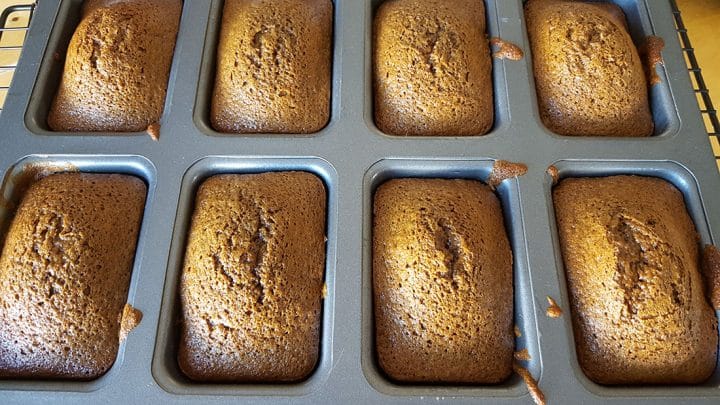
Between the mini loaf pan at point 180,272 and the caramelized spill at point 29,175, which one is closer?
the mini loaf pan at point 180,272

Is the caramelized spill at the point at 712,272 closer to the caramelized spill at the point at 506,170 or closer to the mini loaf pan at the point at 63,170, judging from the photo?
the caramelized spill at the point at 506,170

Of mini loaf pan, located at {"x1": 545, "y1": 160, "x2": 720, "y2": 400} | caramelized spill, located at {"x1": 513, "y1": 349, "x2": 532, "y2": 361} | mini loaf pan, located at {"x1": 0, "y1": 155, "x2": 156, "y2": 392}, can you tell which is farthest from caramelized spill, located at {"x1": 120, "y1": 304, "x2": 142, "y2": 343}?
mini loaf pan, located at {"x1": 545, "y1": 160, "x2": 720, "y2": 400}

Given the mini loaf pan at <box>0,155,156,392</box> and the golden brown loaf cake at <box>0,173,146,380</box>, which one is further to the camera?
the mini loaf pan at <box>0,155,156,392</box>

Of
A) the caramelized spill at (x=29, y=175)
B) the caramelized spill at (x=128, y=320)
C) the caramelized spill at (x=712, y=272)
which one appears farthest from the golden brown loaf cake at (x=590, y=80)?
the caramelized spill at (x=29, y=175)

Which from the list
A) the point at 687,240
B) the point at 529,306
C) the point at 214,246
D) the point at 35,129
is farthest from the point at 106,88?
the point at 687,240

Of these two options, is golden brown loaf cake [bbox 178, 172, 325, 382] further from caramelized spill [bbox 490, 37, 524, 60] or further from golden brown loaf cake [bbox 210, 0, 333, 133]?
caramelized spill [bbox 490, 37, 524, 60]

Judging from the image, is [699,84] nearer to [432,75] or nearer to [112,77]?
[432,75]

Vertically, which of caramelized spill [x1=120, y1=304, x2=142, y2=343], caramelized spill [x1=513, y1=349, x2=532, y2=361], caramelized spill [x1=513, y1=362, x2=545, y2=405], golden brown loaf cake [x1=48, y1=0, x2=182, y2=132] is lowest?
caramelized spill [x1=513, y1=362, x2=545, y2=405]
